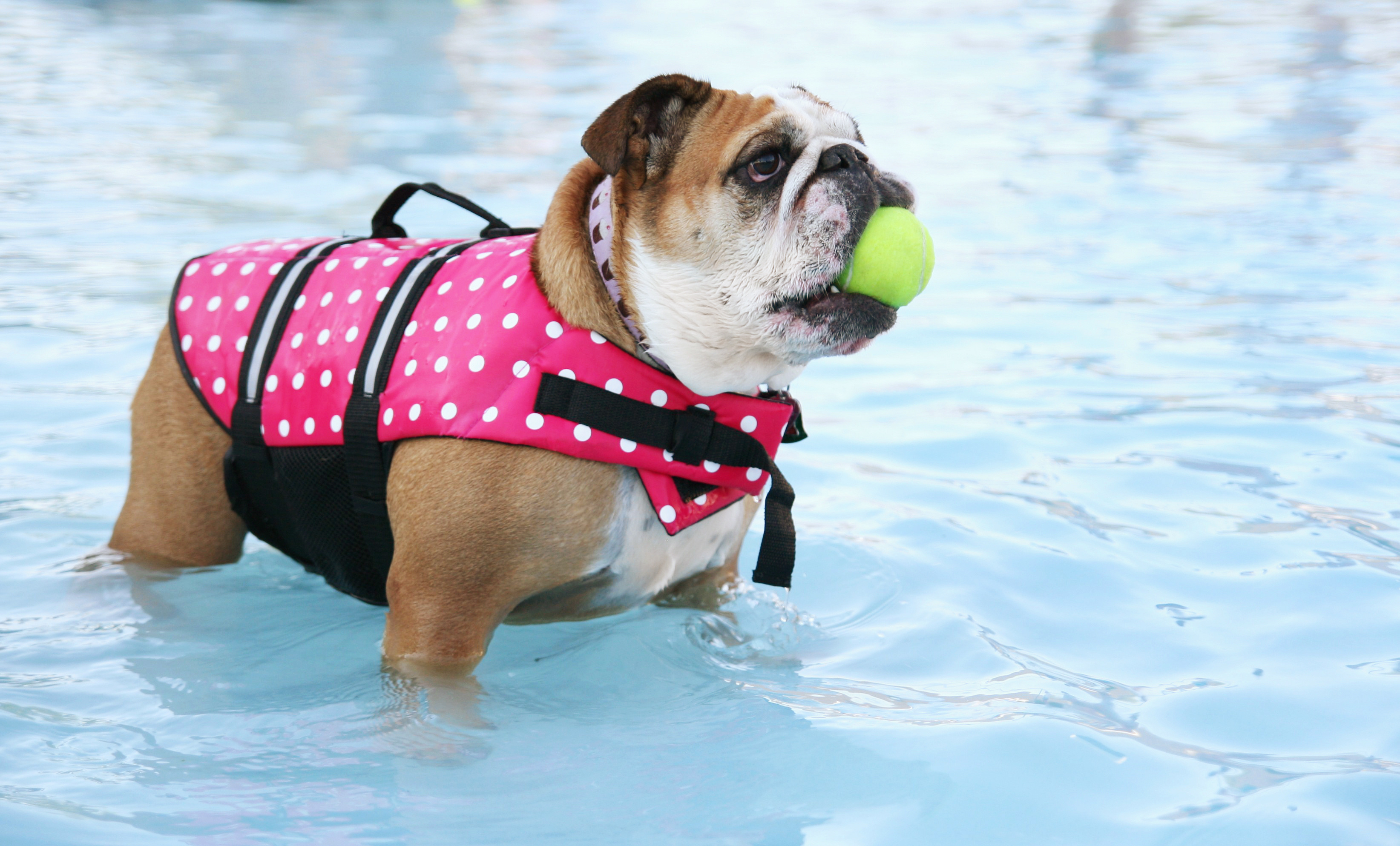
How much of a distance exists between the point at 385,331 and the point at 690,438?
0.81m

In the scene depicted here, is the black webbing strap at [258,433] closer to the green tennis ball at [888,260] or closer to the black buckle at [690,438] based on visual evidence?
the black buckle at [690,438]

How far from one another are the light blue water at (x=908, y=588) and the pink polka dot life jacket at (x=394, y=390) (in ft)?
1.57

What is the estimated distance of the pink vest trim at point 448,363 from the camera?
2807 mm

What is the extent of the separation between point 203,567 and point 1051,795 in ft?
7.97

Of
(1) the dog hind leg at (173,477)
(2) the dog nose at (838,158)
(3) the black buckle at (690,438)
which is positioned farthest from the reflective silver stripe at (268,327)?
(2) the dog nose at (838,158)

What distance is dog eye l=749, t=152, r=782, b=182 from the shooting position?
9.16 ft

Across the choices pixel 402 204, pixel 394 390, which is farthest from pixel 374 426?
pixel 402 204

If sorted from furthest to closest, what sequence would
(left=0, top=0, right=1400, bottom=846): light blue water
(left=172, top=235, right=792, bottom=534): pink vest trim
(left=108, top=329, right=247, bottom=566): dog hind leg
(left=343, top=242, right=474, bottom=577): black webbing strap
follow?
(left=108, top=329, right=247, bottom=566): dog hind leg < (left=343, top=242, right=474, bottom=577): black webbing strap < (left=172, top=235, right=792, bottom=534): pink vest trim < (left=0, top=0, right=1400, bottom=846): light blue water

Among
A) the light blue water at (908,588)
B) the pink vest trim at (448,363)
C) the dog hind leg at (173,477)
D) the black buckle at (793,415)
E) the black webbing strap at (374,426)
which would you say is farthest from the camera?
the dog hind leg at (173,477)

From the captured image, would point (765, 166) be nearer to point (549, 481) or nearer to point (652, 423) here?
point (652, 423)

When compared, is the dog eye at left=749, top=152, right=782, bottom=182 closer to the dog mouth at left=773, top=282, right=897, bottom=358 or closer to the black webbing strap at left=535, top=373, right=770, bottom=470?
the dog mouth at left=773, top=282, right=897, bottom=358

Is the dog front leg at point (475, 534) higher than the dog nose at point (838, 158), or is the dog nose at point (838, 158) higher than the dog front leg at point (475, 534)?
the dog nose at point (838, 158)

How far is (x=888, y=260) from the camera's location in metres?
2.75

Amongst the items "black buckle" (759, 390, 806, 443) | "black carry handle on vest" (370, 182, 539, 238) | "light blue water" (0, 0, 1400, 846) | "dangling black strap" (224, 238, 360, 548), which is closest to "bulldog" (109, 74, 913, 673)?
"black buckle" (759, 390, 806, 443)
